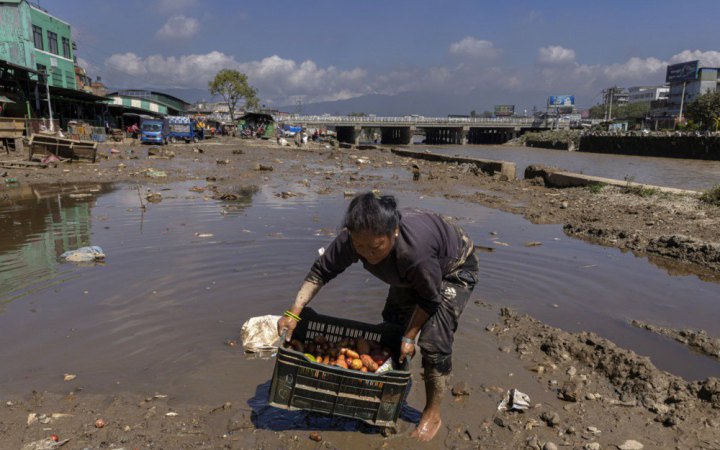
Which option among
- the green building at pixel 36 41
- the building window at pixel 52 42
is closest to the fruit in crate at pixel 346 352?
the green building at pixel 36 41

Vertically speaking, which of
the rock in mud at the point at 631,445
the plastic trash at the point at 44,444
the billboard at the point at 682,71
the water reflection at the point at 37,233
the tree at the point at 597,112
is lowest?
the rock in mud at the point at 631,445

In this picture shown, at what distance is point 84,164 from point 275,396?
17.1 metres

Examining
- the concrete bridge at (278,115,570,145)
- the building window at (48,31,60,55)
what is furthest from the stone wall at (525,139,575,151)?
the building window at (48,31,60,55)

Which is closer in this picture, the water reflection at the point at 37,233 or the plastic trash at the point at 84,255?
the water reflection at the point at 37,233

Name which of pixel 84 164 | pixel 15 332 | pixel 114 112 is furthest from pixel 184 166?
pixel 114 112

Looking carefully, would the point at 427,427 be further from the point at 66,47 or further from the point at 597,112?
the point at 597,112

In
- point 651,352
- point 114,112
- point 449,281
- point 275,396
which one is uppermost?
point 114,112

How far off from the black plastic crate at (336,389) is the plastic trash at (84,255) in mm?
4408

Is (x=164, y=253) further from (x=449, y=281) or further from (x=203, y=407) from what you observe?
(x=449, y=281)

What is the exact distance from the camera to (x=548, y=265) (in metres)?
6.32

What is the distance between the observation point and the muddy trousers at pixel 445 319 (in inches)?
105

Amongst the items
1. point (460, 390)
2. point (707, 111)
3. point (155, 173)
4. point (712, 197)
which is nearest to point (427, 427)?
point (460, 390)

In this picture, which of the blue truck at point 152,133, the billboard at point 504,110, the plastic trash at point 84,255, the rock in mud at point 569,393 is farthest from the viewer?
Result: the billboard at point 504,110

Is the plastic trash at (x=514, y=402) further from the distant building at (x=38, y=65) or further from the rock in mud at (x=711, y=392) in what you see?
the distant building at (x=38, y=65)
